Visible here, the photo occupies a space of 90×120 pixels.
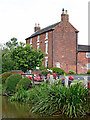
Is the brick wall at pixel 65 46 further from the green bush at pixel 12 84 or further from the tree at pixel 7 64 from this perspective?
the green bush at pixel 12 84

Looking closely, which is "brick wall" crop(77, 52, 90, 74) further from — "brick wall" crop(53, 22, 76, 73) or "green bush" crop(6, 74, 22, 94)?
"green bush" crop(6, 74, 22, 94)

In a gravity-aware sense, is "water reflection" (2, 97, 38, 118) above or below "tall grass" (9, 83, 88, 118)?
below

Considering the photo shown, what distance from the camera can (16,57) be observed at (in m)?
28.0

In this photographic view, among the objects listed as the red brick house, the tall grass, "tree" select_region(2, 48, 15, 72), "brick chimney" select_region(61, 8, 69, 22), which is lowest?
the tall grass

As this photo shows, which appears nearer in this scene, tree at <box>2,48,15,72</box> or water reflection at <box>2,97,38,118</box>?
water reflection at <box>2,97,38,118</box>

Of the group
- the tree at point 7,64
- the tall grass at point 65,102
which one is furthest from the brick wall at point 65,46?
the tall grass at point 65,102

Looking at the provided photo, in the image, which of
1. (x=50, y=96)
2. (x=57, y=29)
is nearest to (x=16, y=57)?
(x=57, y=29)

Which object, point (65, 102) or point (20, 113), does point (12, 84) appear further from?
point (65, 102)

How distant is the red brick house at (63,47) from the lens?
36.4 m

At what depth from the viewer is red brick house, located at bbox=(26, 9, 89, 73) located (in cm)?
3644

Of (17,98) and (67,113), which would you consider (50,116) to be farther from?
(17,98)

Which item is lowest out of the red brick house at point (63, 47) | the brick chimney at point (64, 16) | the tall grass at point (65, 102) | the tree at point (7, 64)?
the tall grass at point (65, 102)

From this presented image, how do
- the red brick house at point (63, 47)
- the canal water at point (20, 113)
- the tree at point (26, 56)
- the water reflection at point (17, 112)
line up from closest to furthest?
the canal water at point (20, 113)
the water reflection at point (17, 112)
the tree at point (26, 56)
the red brick house at point (63, 47)

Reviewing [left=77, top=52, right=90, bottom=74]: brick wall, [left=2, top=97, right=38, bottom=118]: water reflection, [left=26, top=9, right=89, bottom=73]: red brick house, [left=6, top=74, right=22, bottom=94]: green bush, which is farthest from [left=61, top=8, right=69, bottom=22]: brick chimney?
[left=2, top=97, right=38, bottom=118]: water reflection
